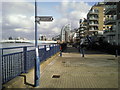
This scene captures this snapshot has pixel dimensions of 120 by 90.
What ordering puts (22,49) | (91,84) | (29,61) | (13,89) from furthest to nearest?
1. (29,61)
2. (22,49)
3. (91,84)
4. (13,89)

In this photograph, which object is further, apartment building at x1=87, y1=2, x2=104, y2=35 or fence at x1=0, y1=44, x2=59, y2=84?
apartment building at x1=87, y1=2, x2=104, y2=35

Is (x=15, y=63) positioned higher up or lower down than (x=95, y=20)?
lower down

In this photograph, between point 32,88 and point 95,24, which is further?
point 95,24

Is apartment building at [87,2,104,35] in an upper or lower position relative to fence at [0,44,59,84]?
upper

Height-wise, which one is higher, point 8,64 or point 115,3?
point 115,3

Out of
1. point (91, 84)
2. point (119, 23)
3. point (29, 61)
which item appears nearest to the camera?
point (91, 84)

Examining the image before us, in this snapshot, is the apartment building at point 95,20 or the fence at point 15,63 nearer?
the fence at point 15,63

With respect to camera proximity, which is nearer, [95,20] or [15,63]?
[15,63]

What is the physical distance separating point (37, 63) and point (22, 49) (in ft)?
4.32

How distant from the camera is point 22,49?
6707mm

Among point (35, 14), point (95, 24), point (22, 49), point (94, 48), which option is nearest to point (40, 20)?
point (35, 14)

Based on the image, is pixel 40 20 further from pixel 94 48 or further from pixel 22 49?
pixel 94 48

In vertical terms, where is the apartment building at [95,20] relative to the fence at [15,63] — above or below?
above

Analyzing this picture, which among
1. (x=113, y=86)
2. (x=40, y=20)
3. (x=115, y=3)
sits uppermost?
(x=115, y=3)
